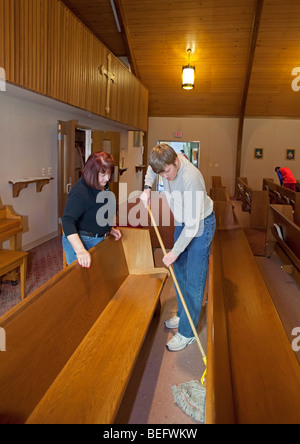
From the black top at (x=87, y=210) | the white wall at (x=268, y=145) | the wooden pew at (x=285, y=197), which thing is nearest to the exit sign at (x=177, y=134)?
the white wall at (x=268, y=145)

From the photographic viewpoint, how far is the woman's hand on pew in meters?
2.35

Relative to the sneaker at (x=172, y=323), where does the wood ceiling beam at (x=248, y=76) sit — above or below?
above

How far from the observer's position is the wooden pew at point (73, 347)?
65.1 inches

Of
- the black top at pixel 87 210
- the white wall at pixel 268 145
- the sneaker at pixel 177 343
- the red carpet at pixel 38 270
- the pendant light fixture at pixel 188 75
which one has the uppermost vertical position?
the pendant light fixture at pixel 188 75

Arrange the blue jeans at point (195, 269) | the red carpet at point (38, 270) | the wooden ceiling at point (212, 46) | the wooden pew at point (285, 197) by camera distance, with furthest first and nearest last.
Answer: the wooden ceiling at point (212, 46) → the wooden pew at point (285, 197) → the red carpet at point (38, 270) → the blue jeans at point (195, 269)

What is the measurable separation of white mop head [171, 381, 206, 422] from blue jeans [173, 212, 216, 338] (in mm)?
515

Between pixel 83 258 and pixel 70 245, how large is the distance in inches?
16.9

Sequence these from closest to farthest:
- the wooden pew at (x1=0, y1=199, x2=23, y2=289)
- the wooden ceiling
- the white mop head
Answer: the white mop head
the wooden pew at (x1=0, y1=199, x2=23, y2=289)
the wooden ceiling

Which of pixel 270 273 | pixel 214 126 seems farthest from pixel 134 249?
pixel 214 126

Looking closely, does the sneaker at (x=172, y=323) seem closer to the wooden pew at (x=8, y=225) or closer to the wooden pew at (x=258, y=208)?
the wooden pew at (x=8, y=225)

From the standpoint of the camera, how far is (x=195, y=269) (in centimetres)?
271

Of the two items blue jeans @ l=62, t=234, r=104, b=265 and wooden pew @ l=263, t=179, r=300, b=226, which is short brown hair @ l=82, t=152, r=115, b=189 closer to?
blue jeans @ l=62, t=234, r=104, b=265

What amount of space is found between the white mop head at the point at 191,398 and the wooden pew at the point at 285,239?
212 centimetres

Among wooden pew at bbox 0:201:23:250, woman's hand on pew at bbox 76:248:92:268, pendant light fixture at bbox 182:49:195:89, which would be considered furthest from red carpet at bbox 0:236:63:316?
pendant light fixture at bbox 182:49:195:89
